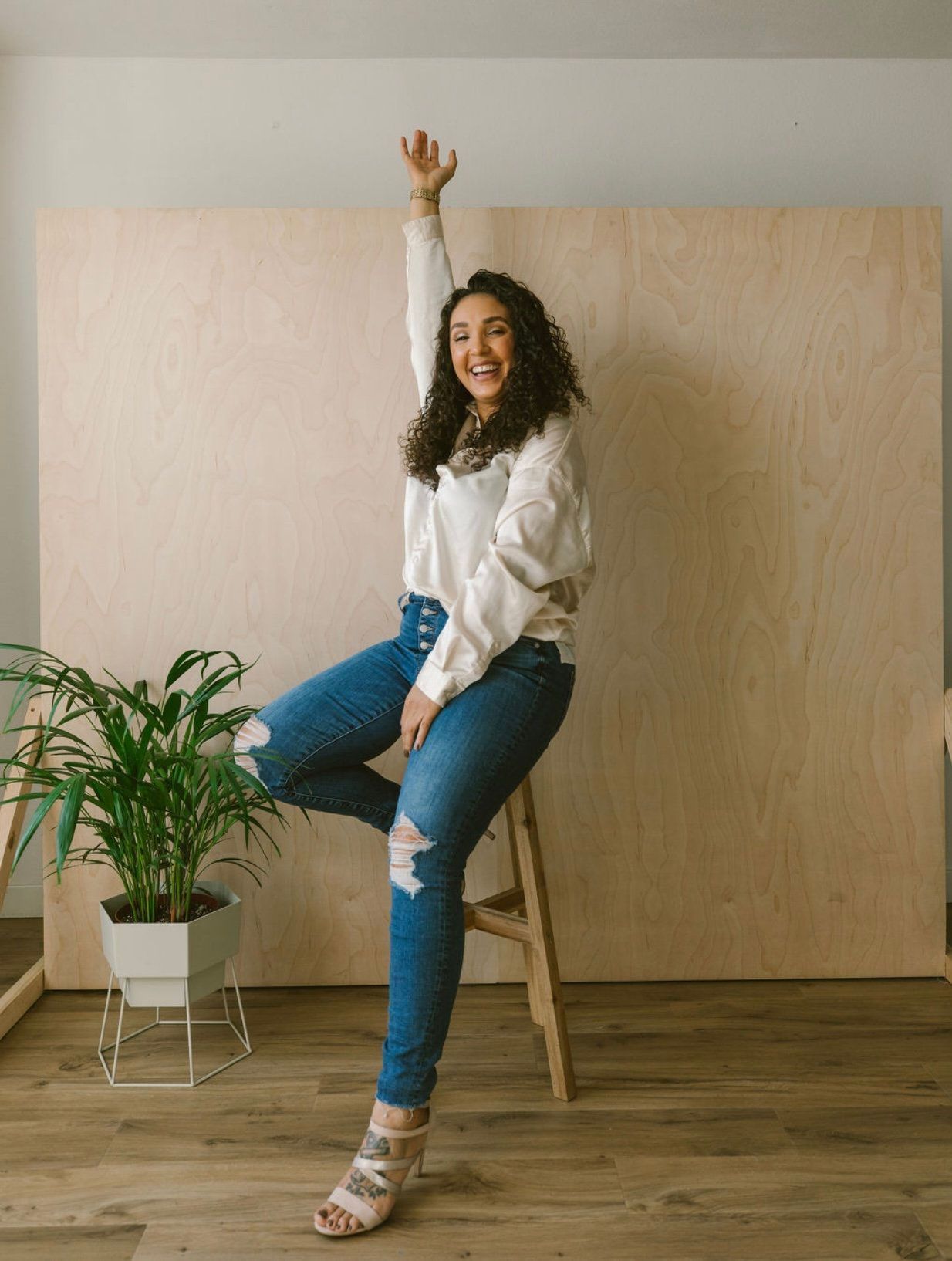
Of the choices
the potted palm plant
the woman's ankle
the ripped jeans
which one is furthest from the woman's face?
the woman's ankle

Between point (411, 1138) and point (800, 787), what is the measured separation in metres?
1.19

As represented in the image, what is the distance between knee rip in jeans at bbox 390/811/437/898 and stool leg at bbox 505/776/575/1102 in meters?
0.34

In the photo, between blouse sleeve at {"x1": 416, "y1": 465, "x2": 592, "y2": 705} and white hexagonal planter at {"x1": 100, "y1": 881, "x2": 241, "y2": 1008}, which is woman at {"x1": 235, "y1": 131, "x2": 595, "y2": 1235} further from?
white hexagonal planter at {"x1": 100, "y1": 881, "x2": 241, "y2": 1008}

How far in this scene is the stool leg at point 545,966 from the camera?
1.74 m

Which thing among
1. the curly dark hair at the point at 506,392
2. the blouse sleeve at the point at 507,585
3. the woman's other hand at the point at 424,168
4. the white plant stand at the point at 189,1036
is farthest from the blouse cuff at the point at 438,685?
the woman's other hand at the point at 424,168

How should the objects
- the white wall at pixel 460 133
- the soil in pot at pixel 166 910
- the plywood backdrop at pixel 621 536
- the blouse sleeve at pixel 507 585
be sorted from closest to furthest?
1. the blouse sleeve at pixel 507 585
2. the soil in pot at pixel 166 910
3. the plywood backdrop at pixel 621 536
4. the white wall at pixel 460 133

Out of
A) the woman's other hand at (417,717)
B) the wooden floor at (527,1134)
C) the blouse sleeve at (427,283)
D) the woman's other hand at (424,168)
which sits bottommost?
the wooden floor at (527,1134)

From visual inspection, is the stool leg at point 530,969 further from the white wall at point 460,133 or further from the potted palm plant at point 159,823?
the white wall at point 460,133

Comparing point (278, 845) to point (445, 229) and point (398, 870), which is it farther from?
point (445, 229)

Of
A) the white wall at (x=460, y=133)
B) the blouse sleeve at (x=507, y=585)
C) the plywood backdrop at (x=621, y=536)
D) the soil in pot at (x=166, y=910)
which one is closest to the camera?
the blouse sleeve at (x=507, y=585)

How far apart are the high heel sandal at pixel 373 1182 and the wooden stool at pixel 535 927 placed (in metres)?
0.35

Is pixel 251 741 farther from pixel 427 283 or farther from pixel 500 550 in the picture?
pixel 427 283

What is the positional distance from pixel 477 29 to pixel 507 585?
1.60 meters

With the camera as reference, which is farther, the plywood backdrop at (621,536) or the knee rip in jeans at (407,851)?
the plywood backdrop at (621,536)
